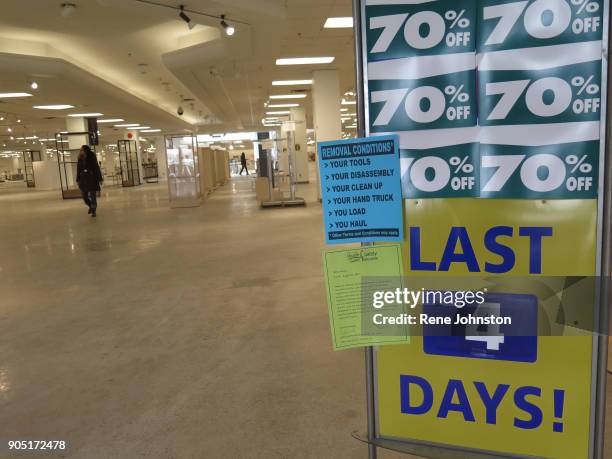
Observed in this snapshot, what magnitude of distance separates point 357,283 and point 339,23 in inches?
305

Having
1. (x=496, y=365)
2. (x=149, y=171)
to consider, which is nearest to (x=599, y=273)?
(x=496, y=365)

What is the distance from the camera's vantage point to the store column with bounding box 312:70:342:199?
513 inches

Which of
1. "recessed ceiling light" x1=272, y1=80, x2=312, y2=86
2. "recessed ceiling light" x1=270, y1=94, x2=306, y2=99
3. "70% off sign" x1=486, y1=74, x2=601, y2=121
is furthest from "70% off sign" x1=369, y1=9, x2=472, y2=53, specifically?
"recessed ceiling light" x1=270, y1=94, x2=306, y2=99

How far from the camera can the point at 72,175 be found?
22.1 metres

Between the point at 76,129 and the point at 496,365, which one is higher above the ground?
the point at 76,129

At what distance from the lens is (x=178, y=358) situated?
325 cm

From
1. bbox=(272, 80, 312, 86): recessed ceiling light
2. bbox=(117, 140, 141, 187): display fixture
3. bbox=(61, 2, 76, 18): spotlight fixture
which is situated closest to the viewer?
bbox=(61, 2, 76, 18): spotlight fixture

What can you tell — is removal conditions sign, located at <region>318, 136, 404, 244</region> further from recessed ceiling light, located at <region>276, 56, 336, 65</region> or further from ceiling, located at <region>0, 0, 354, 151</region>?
recessed ceiling light, located at <region>276, 56, 336, 65</region>

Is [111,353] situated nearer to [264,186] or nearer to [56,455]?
[56,455]

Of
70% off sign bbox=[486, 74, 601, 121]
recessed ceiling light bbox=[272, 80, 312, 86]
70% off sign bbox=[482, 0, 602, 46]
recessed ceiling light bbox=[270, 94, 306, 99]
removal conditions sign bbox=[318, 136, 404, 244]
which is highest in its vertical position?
recessed ceiling light bbox=[270, 94, 306, 99]

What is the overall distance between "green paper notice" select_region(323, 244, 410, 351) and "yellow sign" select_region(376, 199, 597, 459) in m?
0.08

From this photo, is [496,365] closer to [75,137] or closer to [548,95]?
[548,95]

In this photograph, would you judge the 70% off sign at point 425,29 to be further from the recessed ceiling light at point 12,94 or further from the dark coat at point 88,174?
the recessed ceiling light at point 12,94

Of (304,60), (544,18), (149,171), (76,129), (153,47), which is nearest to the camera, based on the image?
(544,18)
